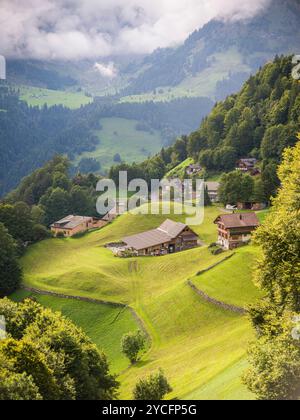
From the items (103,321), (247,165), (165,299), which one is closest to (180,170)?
(247,165)

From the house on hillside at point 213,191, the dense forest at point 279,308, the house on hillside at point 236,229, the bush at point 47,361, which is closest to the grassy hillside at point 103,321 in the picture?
the bush at point 47,361

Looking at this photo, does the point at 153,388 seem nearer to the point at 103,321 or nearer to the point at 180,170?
the point at 103,321

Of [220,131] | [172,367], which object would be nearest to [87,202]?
[220,131]

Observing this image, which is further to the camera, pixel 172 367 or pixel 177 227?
pixel 177 227

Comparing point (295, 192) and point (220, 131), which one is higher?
point (220, 131)

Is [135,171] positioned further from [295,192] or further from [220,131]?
[295,192]
